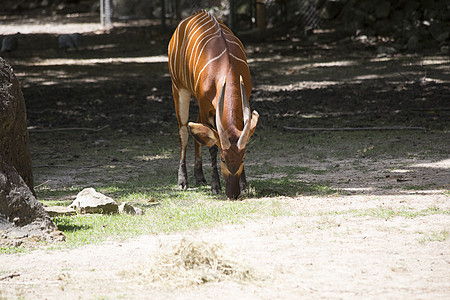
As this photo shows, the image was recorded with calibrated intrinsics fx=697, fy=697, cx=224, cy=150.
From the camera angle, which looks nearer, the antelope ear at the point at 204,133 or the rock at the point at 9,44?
the antelope ear at the point at 204,133

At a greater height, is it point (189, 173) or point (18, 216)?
point (18, 216)

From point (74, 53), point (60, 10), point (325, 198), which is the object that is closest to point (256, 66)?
point (74, 53)

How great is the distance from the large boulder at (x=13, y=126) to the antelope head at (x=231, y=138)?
1694mm

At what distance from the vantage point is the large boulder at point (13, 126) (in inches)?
238

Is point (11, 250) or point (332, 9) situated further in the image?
point (332, 9)

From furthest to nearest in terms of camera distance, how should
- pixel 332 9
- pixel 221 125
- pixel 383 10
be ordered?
pixel 332 9 → pixel 383 10 → pixel 221 125

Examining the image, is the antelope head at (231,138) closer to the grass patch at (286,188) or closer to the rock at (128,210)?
the grass patch at (286,188)

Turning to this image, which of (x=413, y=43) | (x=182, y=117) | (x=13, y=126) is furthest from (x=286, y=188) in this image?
(x=413, y=43)

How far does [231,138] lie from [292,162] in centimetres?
268

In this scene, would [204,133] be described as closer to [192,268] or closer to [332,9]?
[192,268]

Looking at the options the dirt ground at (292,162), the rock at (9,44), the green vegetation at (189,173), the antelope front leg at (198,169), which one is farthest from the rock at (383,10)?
the antelope front leg at (198,169)

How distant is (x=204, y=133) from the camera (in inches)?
282

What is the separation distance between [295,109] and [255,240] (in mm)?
8153

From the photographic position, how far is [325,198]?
7.07 m
